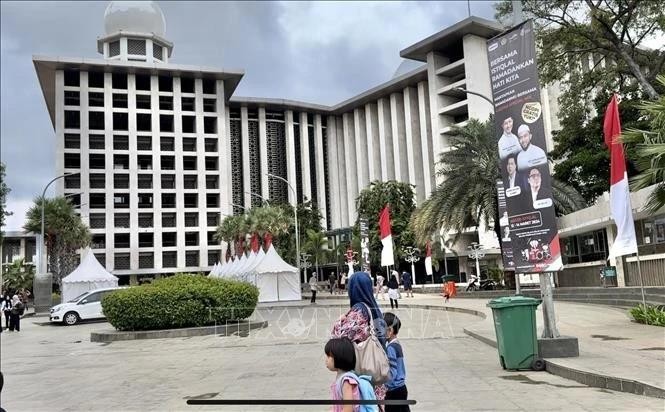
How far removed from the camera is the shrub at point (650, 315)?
45.5ft

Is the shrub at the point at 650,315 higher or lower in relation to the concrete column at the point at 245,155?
lower

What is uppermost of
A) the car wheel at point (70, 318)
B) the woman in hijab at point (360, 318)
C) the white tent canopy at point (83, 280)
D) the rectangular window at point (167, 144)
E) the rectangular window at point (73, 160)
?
the rectangular window at point (167, 144)

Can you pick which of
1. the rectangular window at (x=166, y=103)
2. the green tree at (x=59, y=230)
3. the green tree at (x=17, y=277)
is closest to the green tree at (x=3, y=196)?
the green tree at (x=59, y=230)

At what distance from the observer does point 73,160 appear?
7362 centimetres

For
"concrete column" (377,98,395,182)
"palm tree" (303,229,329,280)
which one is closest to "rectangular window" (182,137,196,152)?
"palm tree" (303,229,329,280)

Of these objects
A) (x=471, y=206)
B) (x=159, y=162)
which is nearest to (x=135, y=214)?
(x=159, y=162)

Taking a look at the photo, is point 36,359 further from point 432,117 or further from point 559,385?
point 432,117

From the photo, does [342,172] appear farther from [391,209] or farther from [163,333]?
[163,333]

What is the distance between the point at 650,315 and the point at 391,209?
1832 inches

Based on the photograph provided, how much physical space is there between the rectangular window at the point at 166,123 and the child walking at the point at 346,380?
78657mm

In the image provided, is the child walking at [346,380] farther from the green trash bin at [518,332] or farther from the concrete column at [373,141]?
the concrete column at [373,141]

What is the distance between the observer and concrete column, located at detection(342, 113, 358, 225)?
84562mm

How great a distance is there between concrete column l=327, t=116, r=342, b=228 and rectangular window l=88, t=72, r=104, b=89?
31886 millimetres

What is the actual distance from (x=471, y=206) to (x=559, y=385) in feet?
69.5
